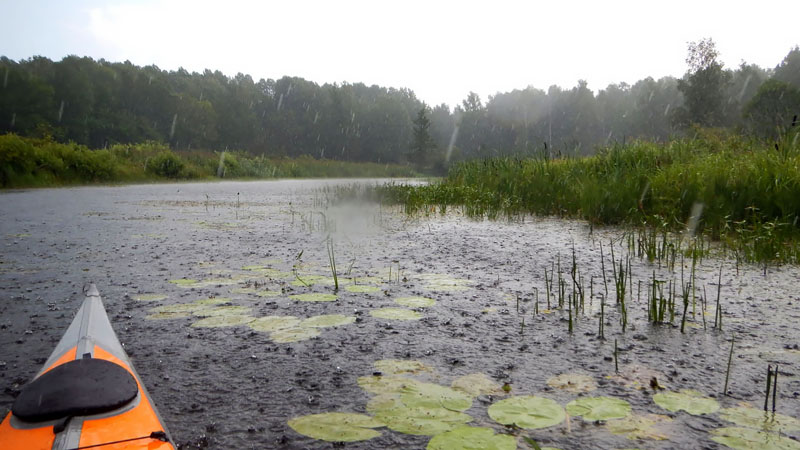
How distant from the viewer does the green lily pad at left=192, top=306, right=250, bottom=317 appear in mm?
2543

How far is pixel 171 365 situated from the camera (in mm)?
1896

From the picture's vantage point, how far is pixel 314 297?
113 inches

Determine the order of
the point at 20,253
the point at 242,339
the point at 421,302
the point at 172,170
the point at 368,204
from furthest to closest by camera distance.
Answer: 1. the point at 172,170
2. the point at 368,204
3. the point at 20,253
4. the point at 421,302
5. the point at 242,339

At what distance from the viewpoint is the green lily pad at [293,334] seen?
85.4 inches

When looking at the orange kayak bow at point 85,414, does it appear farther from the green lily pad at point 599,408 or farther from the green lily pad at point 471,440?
the green lily pad at point 599,408

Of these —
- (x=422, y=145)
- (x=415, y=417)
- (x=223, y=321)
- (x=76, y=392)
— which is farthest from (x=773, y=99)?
→ (x=76, y=392)

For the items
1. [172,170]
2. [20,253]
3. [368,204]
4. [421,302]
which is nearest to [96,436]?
[421,302]

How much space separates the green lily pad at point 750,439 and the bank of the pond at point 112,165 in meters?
14.4

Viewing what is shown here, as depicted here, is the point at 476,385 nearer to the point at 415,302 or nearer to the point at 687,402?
the point at 687,402

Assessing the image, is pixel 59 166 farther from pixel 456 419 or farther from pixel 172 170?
pixel 456 419

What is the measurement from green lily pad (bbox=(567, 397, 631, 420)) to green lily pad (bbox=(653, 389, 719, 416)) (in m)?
0.12

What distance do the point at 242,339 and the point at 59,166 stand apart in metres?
14.3

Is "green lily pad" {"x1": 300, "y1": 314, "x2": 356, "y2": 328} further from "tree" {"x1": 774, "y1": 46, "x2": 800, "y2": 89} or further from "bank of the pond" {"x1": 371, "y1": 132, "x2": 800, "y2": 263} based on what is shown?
"tree" {"x1": 774, "y1": 46, "x2": 800, "y2": 89}

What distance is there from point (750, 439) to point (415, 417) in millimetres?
851
